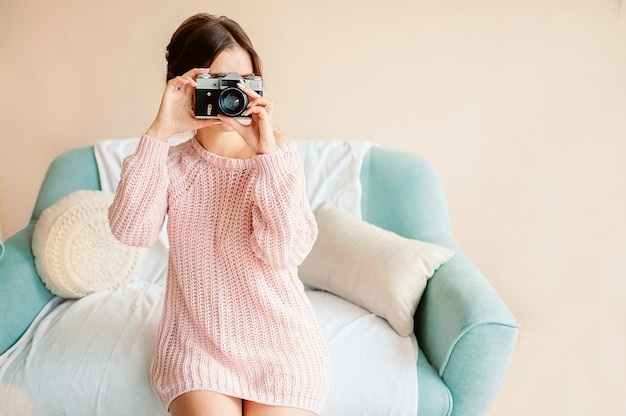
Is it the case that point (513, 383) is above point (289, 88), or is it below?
below

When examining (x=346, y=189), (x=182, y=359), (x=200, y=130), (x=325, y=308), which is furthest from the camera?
(x=346, y=189)

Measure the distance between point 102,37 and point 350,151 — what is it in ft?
3.25

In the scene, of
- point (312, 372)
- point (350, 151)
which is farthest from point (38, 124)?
point (312, 372)

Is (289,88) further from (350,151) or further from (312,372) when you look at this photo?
(312,372)

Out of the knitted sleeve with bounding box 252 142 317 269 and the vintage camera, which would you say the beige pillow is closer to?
the knitted sleeve with bounding box 252 142 317 269

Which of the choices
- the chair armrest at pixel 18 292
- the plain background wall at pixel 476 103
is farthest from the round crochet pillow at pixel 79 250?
the plain background wall at pixel 476 103

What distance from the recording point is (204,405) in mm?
1223

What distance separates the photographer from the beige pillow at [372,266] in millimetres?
1635

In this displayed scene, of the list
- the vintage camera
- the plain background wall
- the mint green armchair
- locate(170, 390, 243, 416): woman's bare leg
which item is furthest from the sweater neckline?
the plain background wall

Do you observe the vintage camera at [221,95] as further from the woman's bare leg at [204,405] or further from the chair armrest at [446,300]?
the chair armrest at [446,300]

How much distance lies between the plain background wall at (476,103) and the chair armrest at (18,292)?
0.72 meters

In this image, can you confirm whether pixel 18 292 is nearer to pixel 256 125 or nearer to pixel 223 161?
pixel 223 161

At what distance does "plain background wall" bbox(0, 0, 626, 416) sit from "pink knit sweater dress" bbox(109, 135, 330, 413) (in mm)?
969

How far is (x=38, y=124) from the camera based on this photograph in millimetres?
2318
